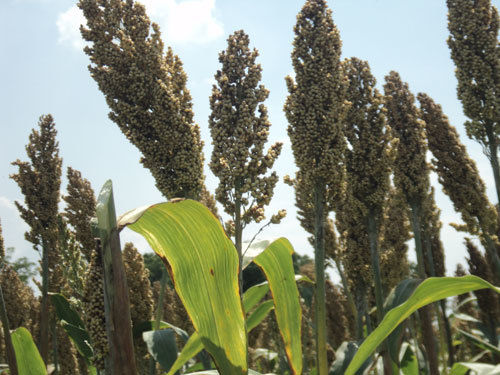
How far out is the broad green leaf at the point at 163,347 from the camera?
304 centimetres

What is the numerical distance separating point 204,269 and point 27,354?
179 centimetres

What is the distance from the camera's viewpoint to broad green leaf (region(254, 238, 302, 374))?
7.37 ft

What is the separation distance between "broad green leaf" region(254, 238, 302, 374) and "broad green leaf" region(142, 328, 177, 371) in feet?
3.79

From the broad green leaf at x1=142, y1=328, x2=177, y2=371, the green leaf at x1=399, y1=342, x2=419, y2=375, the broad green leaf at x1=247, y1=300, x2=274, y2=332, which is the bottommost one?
the green leaf at x1=399, y1=342, x2=419, y2=375

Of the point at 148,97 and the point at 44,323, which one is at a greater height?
the point at 148,97

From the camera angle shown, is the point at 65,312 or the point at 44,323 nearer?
the point at 65,312

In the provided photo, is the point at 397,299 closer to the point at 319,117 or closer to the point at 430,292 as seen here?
the point at 430,292

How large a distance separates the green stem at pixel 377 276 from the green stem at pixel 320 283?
20.8 inches

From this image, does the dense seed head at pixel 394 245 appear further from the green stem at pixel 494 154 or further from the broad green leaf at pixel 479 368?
the broad green leaf at pixel 479 368

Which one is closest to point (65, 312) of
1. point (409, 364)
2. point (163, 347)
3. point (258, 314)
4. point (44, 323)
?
point (163, 347)

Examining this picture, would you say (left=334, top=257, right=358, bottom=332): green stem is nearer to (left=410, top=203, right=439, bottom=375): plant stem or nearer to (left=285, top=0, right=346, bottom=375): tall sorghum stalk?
(left=410, top=203, right=439, bottom=375): plant stem

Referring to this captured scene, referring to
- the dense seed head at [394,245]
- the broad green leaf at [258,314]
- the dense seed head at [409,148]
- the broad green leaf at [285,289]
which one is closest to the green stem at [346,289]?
the dense seed head at [394,245]

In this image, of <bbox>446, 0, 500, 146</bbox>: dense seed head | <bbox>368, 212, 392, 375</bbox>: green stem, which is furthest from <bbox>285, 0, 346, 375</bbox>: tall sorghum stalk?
<bbox>446, 0, 500, 146</bbox>: dense seed head

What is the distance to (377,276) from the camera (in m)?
4.16
